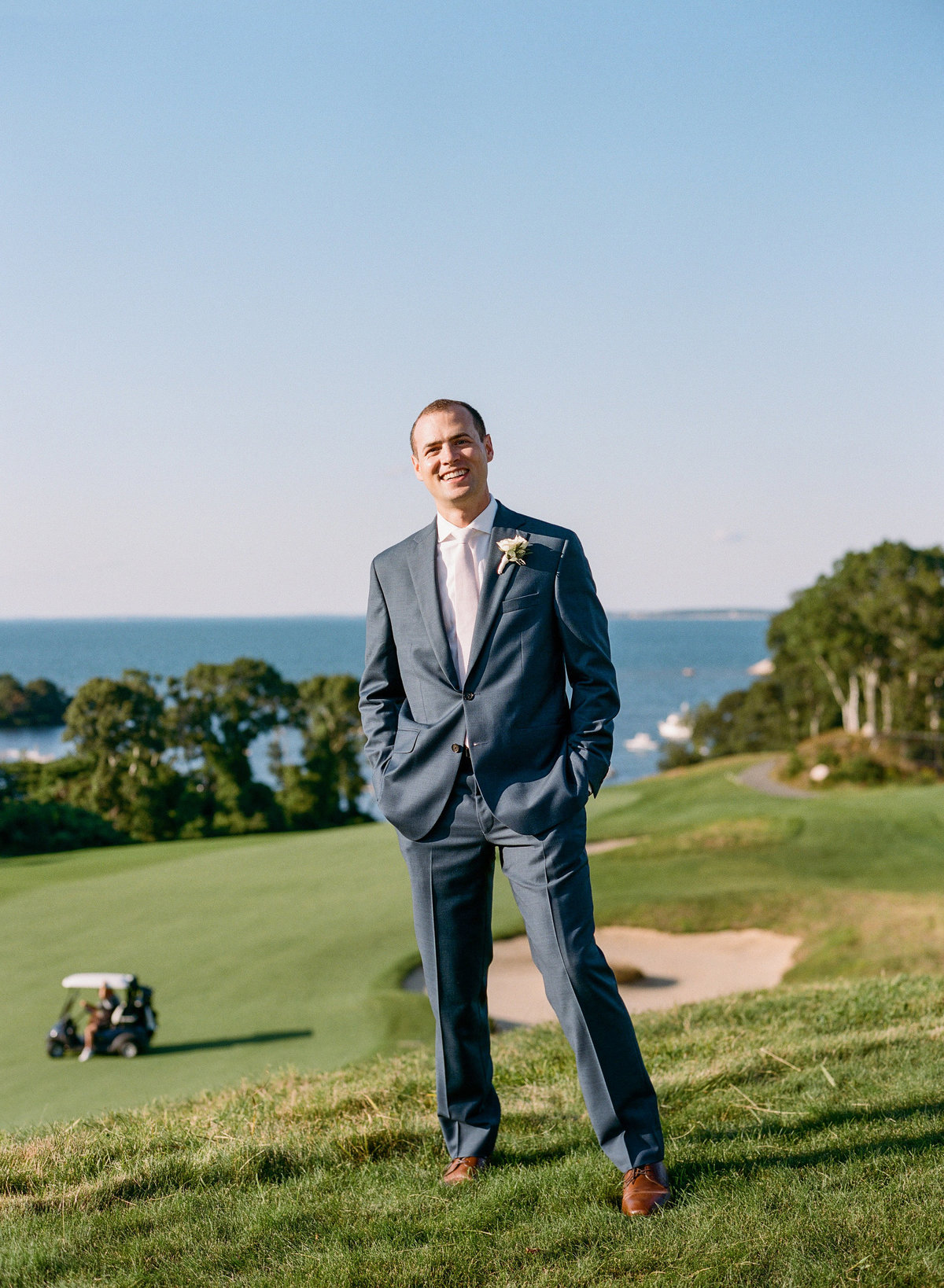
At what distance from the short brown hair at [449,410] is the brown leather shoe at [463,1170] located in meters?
1.97

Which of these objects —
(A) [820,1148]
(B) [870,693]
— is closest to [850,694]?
(B) [870,693]

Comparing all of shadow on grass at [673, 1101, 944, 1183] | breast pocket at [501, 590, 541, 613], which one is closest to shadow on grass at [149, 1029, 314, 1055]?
shadow on grass at [673, 1101, 944, 1183]

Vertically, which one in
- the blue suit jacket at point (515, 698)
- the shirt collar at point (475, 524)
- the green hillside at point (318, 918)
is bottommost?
the green hillside at point (318, 918)

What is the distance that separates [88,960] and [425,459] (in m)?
7.43

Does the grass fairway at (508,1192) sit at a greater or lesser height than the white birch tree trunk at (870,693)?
greater

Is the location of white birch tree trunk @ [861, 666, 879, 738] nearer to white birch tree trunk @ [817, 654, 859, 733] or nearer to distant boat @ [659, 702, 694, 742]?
white birch tree trunk @ [817, 654, 859, 733]

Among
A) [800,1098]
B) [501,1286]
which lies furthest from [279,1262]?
[800,1098]

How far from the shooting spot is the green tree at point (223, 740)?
19.6 metres

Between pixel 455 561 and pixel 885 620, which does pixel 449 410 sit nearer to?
pixel 455 561

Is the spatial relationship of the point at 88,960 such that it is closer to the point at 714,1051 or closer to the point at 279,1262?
the point at 714,1051

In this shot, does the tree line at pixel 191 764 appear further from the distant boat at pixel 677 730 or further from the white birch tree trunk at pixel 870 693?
the distant boat at pixel 677 730

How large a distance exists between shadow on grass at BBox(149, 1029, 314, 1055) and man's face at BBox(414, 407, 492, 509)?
547 centimetres

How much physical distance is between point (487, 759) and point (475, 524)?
0.66 m

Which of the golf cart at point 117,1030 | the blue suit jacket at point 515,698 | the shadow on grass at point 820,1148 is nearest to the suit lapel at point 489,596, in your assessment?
the blue suit jacket at point 515,698
